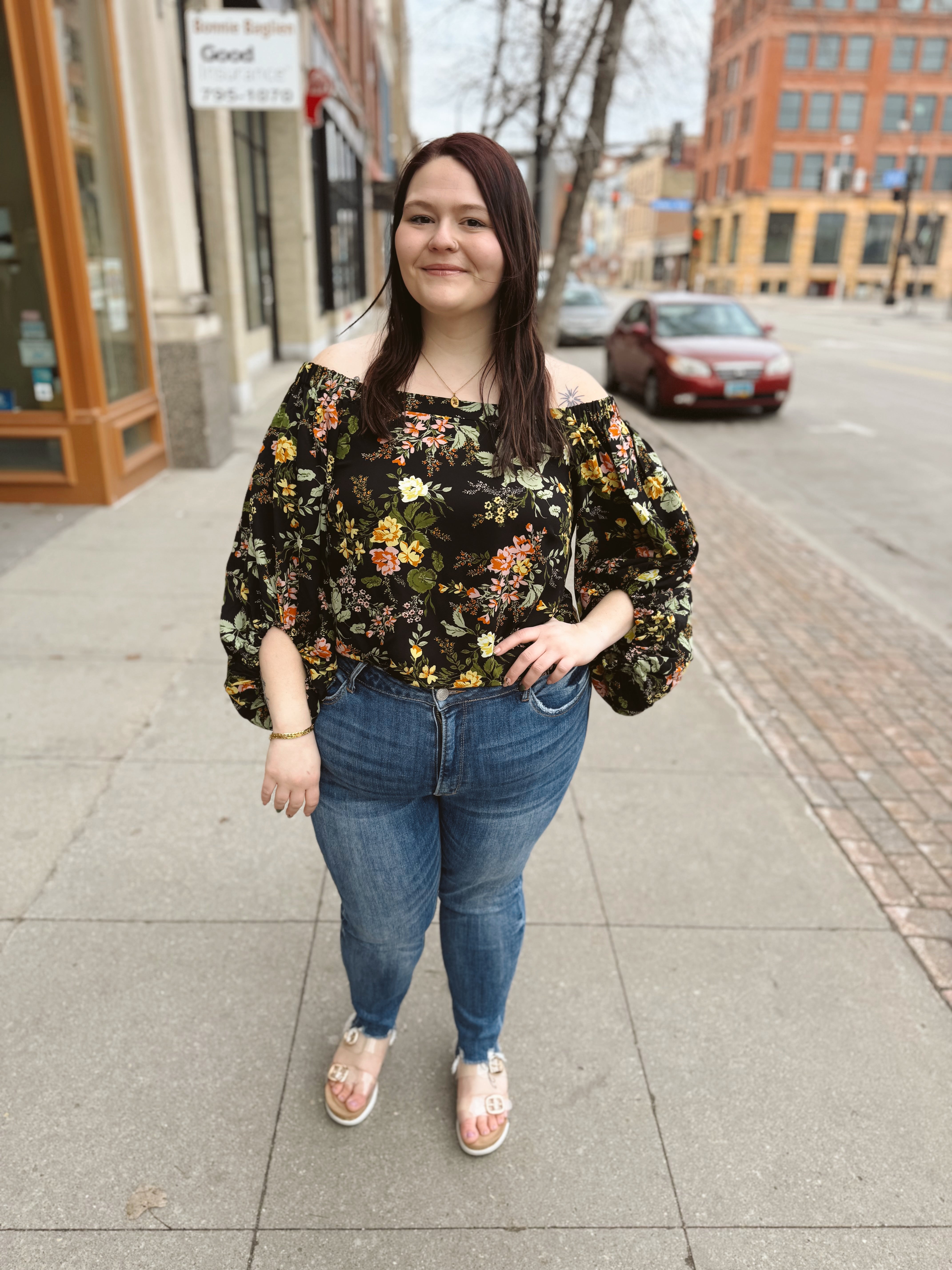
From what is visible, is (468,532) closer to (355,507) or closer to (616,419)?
(355,507)

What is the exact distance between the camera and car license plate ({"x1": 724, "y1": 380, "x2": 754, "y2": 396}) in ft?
40.2

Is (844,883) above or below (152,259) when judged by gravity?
below

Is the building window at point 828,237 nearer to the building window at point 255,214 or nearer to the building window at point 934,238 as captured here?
the building window at point 934,238

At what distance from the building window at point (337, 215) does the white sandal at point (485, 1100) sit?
53.9 feet

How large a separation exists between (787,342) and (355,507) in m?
26.8

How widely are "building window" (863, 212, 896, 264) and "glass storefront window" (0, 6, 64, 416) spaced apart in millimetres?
69193

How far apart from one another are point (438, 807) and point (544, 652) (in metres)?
0.40

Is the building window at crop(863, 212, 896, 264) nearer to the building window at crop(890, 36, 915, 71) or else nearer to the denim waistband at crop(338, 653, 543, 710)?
the building window at crop(890, 36, 915, 71)

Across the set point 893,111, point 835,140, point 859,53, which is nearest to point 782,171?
point 835,140

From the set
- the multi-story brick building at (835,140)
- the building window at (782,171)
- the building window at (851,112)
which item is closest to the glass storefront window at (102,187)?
the multi-story brick building at (835,140)

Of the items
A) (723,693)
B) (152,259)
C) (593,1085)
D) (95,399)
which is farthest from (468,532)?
(152,259)

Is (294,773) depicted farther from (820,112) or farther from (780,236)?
(820,112)

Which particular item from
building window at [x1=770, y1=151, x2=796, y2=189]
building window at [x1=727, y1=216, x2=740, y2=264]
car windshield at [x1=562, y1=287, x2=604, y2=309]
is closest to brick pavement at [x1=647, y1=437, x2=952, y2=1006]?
car windshield at [x1=562, y1=287, x2=604, y2=309]

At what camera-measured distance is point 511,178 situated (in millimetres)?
1516
